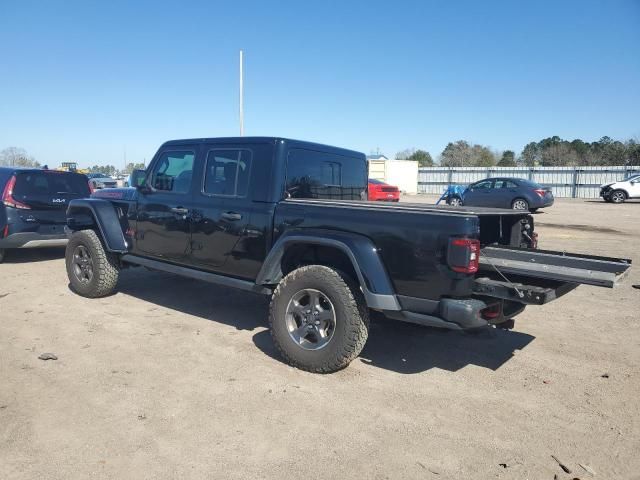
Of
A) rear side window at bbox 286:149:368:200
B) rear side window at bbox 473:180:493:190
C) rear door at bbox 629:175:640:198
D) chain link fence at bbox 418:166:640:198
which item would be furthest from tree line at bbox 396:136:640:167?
rear side window at bbox 286:149:368:200

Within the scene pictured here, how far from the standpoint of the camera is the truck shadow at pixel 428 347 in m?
4.45

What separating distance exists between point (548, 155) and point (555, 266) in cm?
6766

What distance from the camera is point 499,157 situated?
78375 mm

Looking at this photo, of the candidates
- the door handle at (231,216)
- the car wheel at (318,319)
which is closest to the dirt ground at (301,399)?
the car wheel at (318,319)

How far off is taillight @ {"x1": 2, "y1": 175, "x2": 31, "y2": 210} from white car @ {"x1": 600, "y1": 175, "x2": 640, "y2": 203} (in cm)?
2877

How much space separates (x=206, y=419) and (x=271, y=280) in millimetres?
1427

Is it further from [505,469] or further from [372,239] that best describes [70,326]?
[505,469]

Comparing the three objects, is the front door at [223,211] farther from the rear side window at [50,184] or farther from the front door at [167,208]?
the rear side window at [50,184]

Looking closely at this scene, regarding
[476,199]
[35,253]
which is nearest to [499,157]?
[476,199]

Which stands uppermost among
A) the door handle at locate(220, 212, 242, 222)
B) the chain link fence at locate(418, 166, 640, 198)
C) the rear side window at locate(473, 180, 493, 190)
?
the chain link fence at locate(418, 166, 640, 198)

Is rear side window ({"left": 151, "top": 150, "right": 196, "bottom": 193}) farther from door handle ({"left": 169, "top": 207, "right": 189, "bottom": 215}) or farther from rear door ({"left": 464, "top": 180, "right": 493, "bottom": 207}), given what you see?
rear door ({"left": 464, "top": 180, "right": 493, "bottom": 207})

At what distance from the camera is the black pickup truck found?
142 inches

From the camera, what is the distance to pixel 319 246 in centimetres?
435

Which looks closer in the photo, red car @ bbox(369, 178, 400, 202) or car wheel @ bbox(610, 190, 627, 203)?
red car @ bbox(369, 178, 400, 202)
